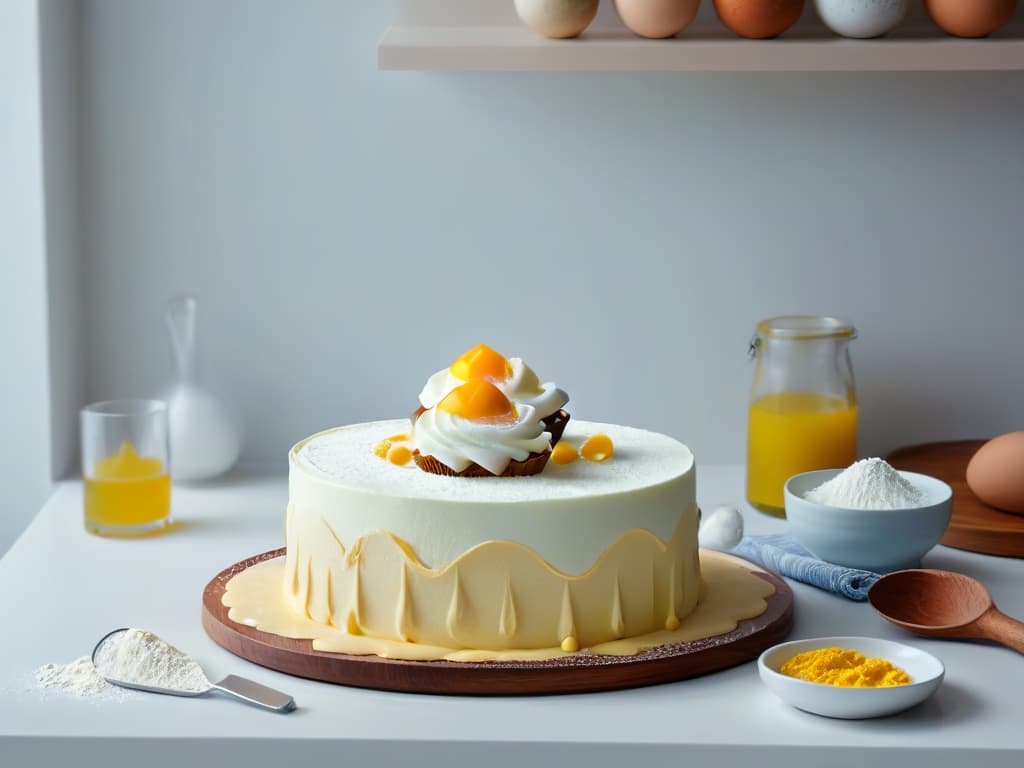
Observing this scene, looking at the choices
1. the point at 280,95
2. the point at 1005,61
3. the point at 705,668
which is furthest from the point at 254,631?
the point at 1005,61

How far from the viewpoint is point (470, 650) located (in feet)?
4.12

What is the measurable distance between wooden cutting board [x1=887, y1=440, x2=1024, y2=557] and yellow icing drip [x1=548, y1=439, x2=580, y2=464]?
0.54 m

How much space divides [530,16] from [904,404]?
0.81 meters

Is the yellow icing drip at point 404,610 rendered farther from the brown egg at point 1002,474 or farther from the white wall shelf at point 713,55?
the brown egg at point 1002,474

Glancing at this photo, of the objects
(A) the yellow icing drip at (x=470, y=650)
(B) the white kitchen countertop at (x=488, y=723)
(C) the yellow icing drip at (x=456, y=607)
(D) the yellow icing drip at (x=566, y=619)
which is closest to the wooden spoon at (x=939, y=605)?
(B) the white kitchen countertop at (x=488, y=723)

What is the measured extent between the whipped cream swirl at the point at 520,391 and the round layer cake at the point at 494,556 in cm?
7

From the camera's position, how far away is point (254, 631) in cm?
130

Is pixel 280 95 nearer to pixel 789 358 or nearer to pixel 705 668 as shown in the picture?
pixel 789 358

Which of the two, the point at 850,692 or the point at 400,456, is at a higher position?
the point at 400,456

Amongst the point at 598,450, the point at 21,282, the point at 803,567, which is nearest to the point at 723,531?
the point at 803,567

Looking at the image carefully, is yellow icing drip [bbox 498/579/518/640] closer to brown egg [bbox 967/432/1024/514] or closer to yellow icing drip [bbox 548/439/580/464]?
yellow icing drip [bbox 548/439/580/464]

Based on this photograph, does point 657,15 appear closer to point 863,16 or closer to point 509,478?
point 863,16

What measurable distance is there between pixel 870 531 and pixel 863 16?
0.62 metres

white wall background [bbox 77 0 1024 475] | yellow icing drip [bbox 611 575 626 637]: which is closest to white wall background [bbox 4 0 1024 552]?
white wall background [bbox 77 0 1024 475]
